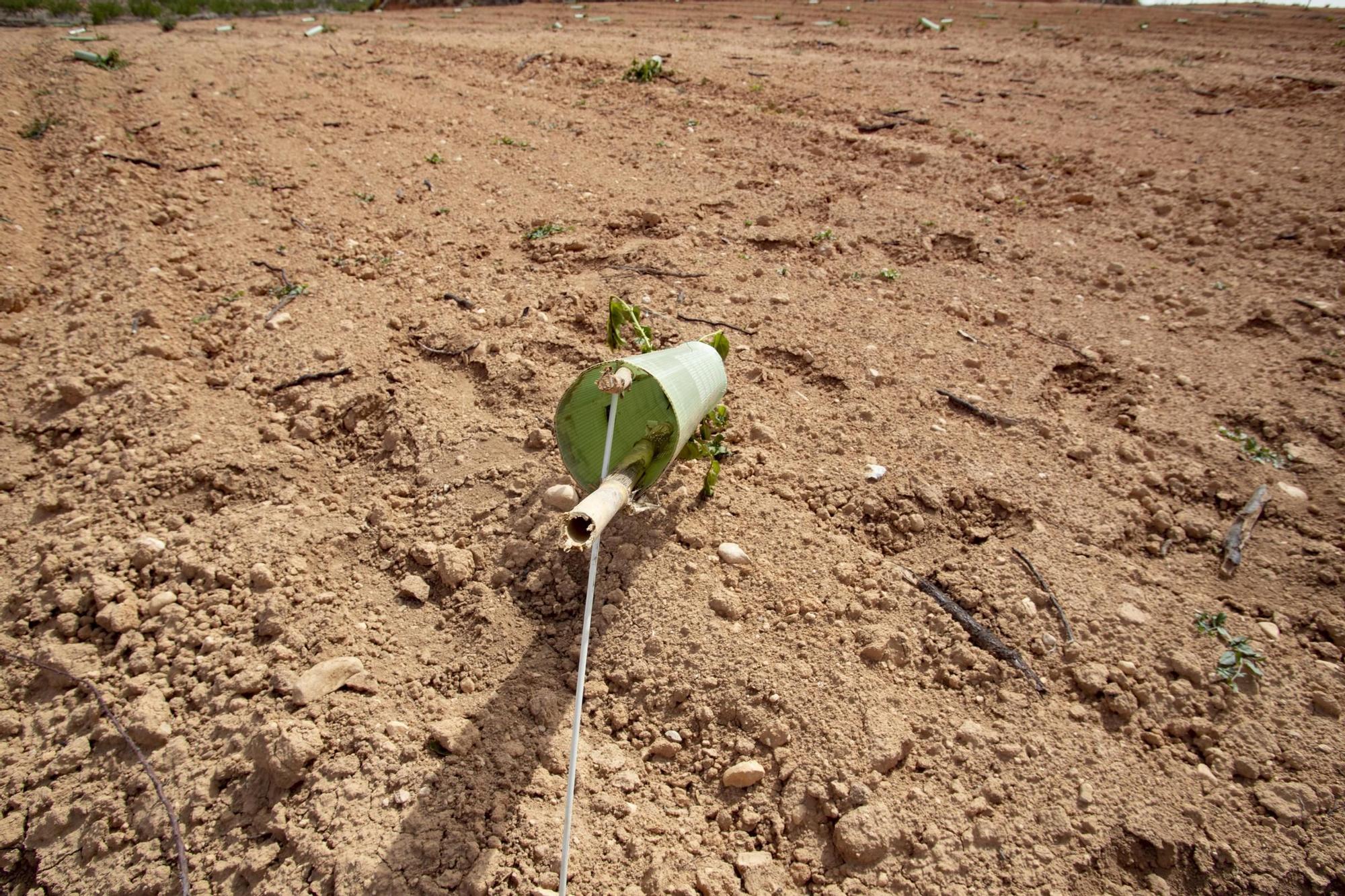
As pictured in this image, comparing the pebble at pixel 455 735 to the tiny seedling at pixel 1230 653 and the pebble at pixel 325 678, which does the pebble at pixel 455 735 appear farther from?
the tiny seedling at pixel 1230 653

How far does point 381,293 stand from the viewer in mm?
3070

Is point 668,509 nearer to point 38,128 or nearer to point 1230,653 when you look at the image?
point 1230,653

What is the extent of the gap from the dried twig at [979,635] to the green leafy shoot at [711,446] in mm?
633

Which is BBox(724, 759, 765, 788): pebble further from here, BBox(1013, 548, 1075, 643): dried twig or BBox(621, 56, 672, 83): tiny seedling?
BBox(621, 56, 672, 83): tiny seedling

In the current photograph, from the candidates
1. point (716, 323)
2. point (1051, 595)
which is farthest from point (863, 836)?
point (716, 323)

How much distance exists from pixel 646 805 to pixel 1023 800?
2.84ft

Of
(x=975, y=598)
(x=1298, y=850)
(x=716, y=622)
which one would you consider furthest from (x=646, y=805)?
(x=1298, y=850)

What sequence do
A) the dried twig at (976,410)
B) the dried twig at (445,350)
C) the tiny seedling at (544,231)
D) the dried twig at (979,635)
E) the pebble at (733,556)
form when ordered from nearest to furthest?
the dried twig at (979,635) → the pebble at (733,556) → the dried twig at (976,410) → the dried twig at (445,350) → the tiny seedling at (544,231)

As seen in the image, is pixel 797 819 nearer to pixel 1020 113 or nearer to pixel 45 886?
pixel 45 886

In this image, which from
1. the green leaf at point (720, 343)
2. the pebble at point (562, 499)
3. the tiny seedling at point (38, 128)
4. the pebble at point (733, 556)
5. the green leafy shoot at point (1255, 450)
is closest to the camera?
the pebble at point (733, 556)

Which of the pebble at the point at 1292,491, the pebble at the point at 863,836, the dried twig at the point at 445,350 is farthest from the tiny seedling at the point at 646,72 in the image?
the pebble at the point at 863,836

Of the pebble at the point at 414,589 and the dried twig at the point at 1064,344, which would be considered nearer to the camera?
the pebble at the point at 414,589

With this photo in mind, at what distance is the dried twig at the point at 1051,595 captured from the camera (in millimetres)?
1943

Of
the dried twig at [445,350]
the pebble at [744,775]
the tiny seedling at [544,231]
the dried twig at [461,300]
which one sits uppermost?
the tiny seedling at [544,231]
